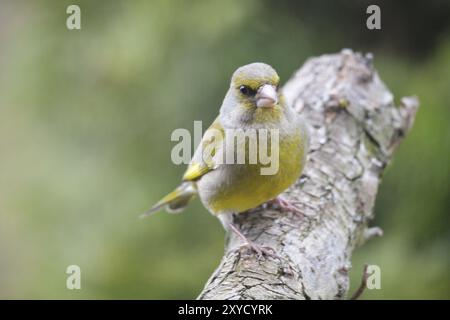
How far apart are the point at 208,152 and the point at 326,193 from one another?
0.51 meters

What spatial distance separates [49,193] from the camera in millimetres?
3867

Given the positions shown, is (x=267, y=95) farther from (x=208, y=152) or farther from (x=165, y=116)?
(x=165, y=116)

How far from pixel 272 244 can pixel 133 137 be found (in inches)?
63.7

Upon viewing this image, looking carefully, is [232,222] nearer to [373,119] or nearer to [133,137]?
[373,119]

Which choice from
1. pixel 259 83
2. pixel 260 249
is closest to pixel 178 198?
pixel 260 249

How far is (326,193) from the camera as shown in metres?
2.66

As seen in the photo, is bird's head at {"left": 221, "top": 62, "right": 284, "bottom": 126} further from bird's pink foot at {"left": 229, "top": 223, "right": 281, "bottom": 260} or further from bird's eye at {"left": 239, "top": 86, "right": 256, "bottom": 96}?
bird's pink foot at {"left": 229, "top": 223, "right": 281, "bottom": 260}

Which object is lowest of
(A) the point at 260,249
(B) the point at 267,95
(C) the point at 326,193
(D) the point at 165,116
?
(A) the point at 260,249

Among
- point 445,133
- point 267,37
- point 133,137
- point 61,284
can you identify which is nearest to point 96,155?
A: point 133,137

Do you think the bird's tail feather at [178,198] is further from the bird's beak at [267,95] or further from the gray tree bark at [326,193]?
the bird's beak at [267,95]

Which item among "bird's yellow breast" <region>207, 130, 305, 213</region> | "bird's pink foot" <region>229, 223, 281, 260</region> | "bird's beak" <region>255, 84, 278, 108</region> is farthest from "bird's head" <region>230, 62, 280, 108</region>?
"bird's pink foot" <region>229, 223, 281, 260</region>

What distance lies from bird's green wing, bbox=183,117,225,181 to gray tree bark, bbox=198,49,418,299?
0.84 feet

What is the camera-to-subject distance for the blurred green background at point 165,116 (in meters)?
3.26

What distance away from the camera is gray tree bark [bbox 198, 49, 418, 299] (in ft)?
7.01
